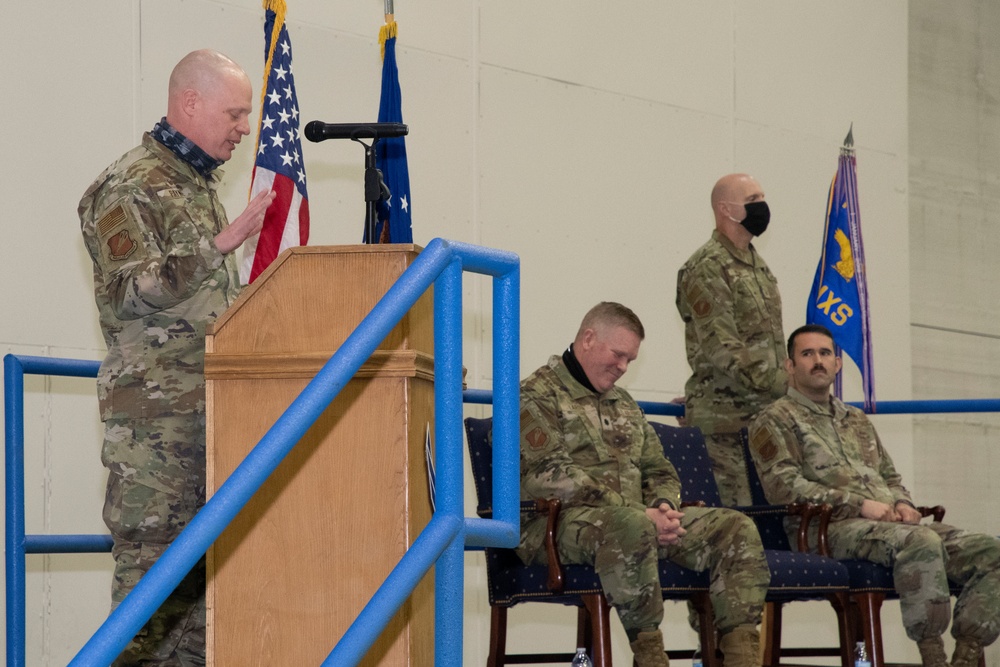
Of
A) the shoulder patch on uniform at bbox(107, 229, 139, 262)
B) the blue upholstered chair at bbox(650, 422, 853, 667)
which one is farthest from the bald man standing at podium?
the blue upholstered chair at bbox(650, 422, 853, 667)

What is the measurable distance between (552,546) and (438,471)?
1.95 m

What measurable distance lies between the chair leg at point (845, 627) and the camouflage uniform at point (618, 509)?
58 cm

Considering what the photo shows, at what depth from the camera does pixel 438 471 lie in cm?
186

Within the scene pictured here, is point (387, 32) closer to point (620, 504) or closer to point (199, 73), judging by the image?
point (620, 504)

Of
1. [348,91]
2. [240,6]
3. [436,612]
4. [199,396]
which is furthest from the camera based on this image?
[348,91]

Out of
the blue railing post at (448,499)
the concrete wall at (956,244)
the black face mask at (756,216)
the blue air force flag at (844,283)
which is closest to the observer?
the blue railing post at (448,499)

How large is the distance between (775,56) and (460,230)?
2351 mm

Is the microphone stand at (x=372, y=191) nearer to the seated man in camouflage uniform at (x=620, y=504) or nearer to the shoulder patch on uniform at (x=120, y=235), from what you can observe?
the shoulder patch on uniform at (x=120, y=235)

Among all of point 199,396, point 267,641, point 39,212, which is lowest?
point 267,641

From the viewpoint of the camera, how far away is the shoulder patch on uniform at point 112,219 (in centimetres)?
272

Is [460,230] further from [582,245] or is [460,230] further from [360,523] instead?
[360,523]

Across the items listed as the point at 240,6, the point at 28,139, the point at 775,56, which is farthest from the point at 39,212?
the point at 775,56

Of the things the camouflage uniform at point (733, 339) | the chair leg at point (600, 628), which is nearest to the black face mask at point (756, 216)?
the camouflage uniform at point (733, 339)

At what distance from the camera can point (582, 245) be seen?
244 inches
